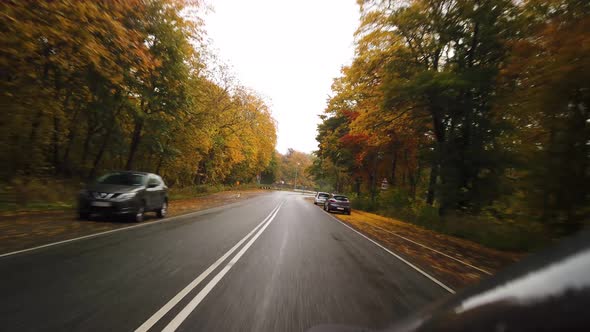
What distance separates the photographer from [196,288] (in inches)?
162

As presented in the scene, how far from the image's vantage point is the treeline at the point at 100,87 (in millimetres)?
7246

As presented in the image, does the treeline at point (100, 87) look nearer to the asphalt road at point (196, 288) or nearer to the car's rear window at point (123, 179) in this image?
the car's rear window at point (123, 179)

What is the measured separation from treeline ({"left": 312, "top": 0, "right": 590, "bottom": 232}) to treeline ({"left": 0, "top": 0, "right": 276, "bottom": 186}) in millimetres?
10089

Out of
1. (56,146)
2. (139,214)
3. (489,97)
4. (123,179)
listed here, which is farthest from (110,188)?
(489,97)

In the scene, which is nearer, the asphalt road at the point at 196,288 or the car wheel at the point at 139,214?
the asphalt road at the point at 196,288

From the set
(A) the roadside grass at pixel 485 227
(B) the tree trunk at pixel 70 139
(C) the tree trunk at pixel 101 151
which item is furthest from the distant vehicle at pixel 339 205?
(B) the tree trunk at pixel 70 139

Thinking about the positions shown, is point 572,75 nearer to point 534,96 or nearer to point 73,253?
point 534,96

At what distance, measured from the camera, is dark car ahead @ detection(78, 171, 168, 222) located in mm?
8953

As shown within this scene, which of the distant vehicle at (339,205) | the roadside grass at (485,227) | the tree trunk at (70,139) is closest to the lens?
the roadside grass at (485,227)

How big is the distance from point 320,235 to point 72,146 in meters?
18.6

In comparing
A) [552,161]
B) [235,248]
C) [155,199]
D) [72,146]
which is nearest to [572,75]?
[552,161]

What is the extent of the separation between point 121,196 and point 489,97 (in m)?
15.1

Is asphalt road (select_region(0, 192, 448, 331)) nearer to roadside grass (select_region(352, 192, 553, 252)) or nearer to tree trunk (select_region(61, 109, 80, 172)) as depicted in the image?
roadside grass (select_region(352, 192, 553, 252))

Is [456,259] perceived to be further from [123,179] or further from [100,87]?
[100,87]
